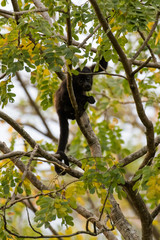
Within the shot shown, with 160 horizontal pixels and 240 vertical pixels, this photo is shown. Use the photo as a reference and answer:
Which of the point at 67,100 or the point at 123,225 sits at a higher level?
the point at 67,100

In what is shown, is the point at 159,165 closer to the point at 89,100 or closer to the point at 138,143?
the point at 89,100

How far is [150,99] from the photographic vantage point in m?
5.72

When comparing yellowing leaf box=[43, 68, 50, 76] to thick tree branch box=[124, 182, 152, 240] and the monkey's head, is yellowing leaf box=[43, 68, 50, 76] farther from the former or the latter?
thick tree branch box=[124, 182, 152, 240]

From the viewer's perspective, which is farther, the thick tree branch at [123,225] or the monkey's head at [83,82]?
the monkey's head at [83,82]

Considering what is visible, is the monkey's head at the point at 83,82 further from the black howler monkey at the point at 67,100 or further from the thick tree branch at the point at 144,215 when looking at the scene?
the thick tree branch at the point at 144,215

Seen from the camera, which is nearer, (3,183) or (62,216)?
(62,216)

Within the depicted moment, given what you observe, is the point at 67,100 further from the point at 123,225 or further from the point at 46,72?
the point at 123,225

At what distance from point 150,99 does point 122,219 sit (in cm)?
218

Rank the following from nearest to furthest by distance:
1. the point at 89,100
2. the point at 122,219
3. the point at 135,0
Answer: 1. the point at 135,0
2. the point at 122,219
3. the point at 89,100

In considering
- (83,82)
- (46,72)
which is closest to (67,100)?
(83,82)

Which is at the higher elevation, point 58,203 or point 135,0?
point 135,0

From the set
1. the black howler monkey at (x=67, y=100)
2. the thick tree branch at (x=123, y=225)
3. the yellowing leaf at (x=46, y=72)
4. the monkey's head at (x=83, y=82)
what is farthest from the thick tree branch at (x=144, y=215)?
the monkey's head at (x=83, y=82)

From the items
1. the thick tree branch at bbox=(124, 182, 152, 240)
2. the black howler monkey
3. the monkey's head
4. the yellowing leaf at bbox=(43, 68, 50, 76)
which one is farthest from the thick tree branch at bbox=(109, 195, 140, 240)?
the monkey's head

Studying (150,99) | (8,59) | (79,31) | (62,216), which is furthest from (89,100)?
(62,216)
